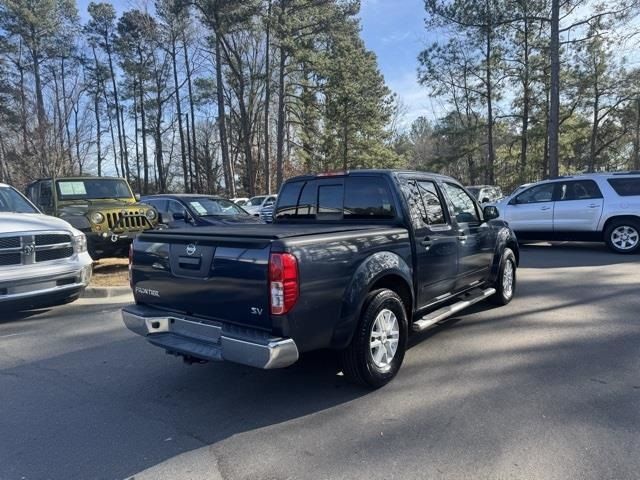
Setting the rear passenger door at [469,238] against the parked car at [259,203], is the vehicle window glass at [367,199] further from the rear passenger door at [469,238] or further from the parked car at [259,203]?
the parked car at [259,203]

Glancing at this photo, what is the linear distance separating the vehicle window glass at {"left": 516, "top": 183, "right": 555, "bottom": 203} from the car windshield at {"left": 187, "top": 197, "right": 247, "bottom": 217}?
24.2 feet

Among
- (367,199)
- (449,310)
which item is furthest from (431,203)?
(449,310)

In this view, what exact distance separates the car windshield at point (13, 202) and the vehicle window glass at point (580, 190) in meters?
11.4

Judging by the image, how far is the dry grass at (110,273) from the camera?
28.7 feet

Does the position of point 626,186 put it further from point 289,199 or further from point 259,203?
point 259,203

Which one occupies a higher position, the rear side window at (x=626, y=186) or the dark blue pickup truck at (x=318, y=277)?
the rear side window at (x=626, y=186)

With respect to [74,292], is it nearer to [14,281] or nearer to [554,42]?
[14,281]

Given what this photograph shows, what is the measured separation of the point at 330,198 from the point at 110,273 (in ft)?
22.0

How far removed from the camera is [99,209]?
948cm

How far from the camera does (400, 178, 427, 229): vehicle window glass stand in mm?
4645

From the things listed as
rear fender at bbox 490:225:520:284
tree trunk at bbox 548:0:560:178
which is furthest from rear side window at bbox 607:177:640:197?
tree trunk at bbox 548:0:560:178

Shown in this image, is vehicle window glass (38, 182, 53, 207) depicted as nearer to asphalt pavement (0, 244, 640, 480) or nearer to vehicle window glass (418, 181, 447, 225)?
asphalt pavement (0, 244, 640, 480)

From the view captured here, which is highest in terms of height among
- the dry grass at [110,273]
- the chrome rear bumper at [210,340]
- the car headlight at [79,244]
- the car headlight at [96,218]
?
the car headlight at [96,218]

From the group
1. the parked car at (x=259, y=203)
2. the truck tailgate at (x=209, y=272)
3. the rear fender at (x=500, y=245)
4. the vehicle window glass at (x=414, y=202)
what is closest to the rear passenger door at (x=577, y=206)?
the rear fender at (x=500, y=245)
